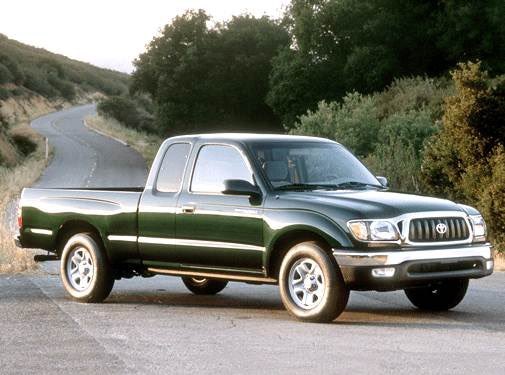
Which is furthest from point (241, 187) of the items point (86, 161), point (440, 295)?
point (86, 161)

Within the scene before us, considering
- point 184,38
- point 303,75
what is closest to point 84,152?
point 184,38

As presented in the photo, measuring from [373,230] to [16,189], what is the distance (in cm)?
3752

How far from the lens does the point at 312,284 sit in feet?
36.8

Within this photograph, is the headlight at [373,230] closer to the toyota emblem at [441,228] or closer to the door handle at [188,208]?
the toyota emblem at [441,228]

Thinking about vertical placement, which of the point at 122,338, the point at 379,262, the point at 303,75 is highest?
the point at 303,75

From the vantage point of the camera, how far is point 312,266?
11.2 metres

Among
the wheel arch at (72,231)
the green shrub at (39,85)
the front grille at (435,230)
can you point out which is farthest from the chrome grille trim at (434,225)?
the green shrub at (39,85)

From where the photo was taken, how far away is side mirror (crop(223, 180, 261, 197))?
459 inches

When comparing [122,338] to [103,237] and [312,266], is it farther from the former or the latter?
[103,237]

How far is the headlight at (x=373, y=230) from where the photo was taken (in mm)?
10930

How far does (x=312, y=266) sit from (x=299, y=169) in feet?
4.46

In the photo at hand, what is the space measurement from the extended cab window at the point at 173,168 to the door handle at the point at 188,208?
11.6 inches

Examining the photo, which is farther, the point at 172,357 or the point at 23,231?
the point at 23,231

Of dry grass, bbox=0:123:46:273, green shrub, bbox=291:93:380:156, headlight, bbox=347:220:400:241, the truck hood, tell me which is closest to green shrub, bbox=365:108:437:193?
green shrub, bbox=291:93:380:156
